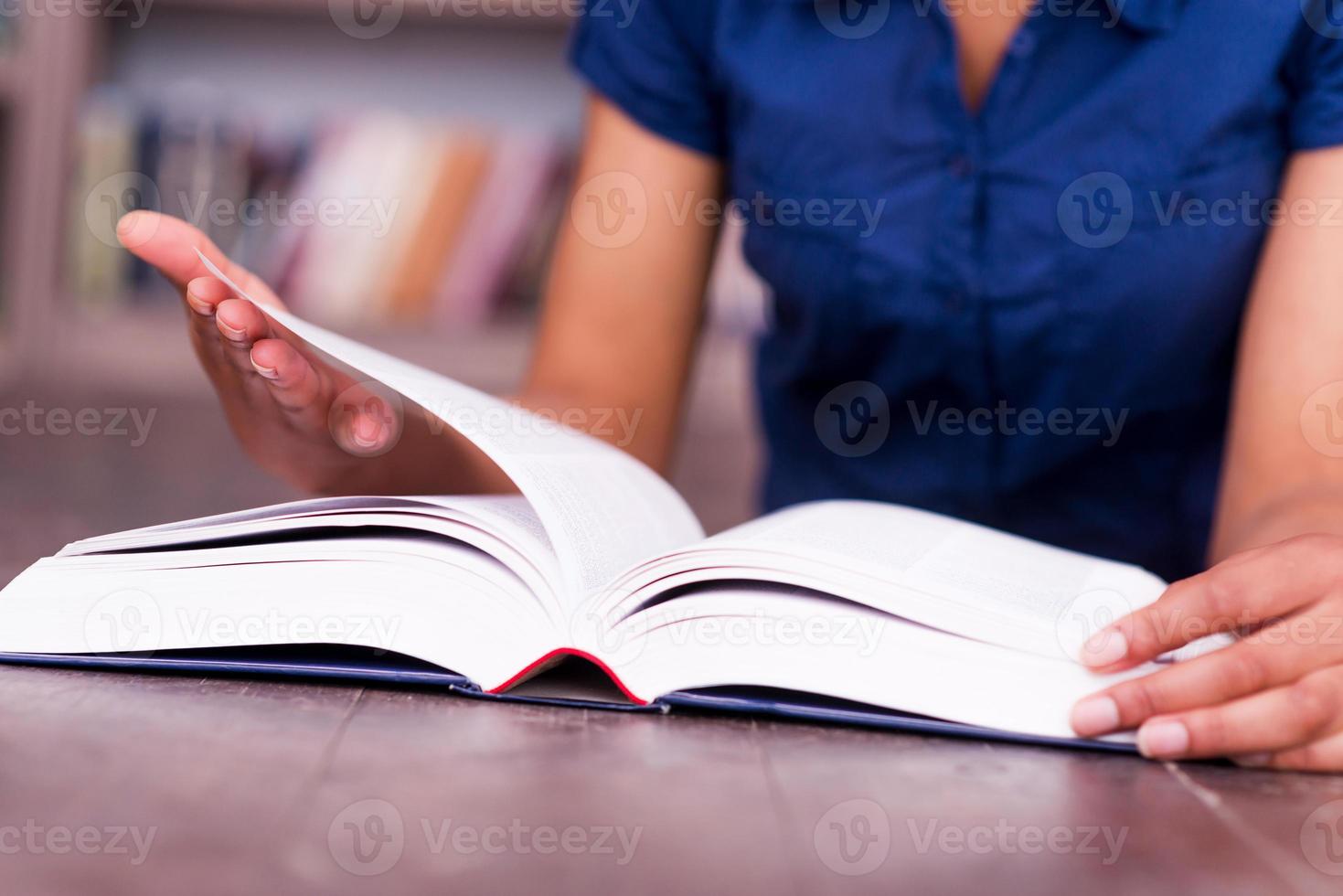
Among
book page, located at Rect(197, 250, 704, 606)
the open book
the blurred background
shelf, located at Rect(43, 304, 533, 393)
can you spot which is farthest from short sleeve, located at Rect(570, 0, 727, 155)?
shelf, located at Rect(43, 304, 533, 393)

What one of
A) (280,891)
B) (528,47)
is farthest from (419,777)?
(528,47)

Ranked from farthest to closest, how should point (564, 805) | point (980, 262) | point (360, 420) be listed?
1. point (980, 262)
2. point (360, 420)
3. point (564, 805)

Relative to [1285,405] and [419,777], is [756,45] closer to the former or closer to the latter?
[1285,405]

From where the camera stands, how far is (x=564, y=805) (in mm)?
413

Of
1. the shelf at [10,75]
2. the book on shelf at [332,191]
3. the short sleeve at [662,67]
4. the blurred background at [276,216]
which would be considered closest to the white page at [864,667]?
the short sleeve at [662,67]

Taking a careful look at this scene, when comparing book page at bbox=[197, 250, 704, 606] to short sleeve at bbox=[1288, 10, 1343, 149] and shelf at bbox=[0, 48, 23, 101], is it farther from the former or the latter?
shelf at bbox=[0, 48, 23, 101]

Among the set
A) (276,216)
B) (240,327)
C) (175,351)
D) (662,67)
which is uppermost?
(276,216)

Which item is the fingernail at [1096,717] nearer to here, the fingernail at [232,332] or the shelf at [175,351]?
the fingernail at [232,332]

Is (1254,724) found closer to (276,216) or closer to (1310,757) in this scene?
(1310,757)

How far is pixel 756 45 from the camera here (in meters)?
0.96

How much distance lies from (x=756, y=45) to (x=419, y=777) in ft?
2.24

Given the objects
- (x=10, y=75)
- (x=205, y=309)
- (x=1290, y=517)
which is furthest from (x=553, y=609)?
(x=10, y=75)

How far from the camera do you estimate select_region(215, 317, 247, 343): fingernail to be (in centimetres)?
56

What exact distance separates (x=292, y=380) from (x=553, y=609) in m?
0.17
